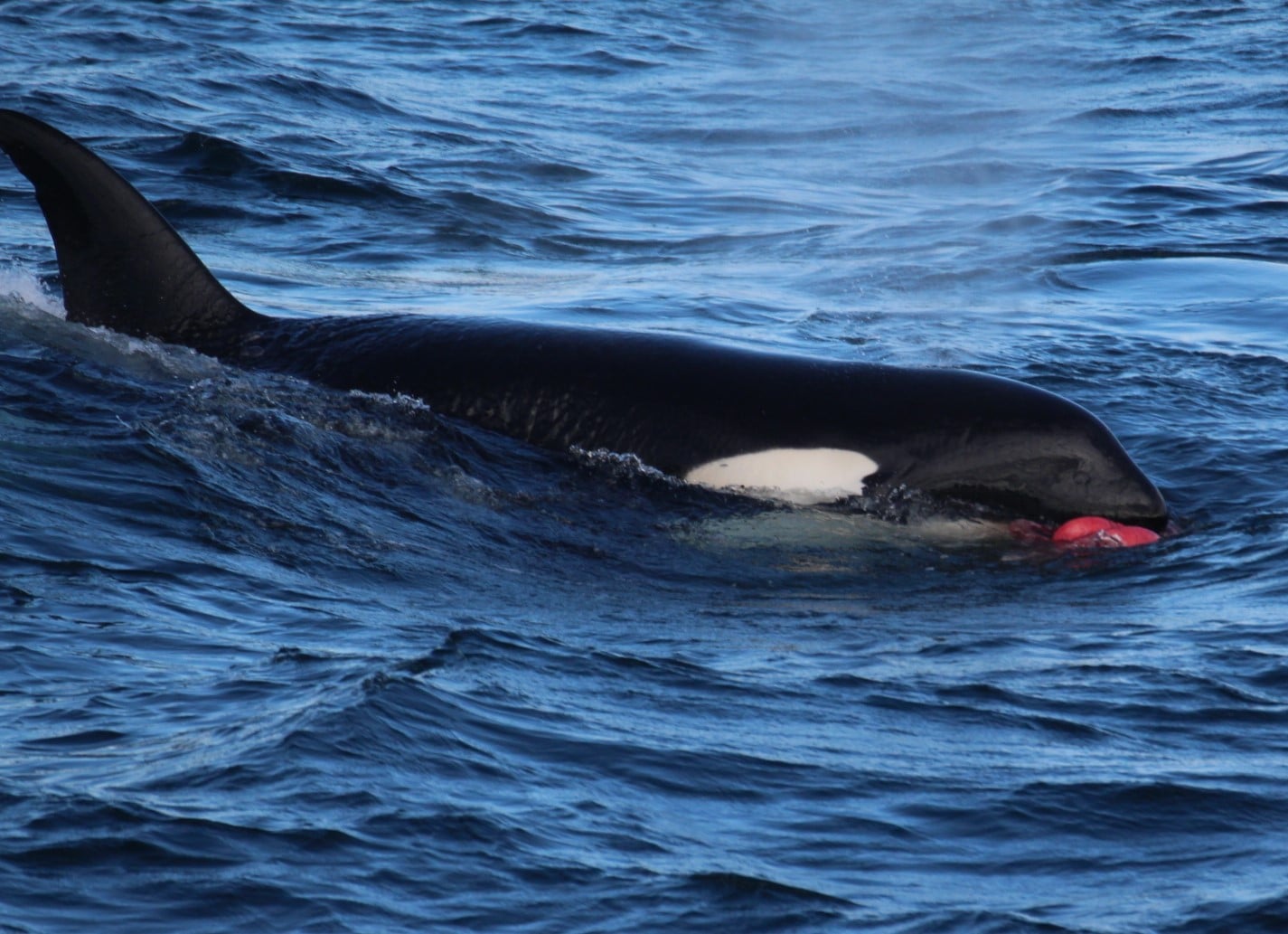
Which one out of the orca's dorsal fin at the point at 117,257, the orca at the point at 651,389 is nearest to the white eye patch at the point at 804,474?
the orca at the point at 651,389

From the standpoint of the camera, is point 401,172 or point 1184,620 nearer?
point 1184,620

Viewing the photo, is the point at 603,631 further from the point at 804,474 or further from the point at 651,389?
the point at 651,389

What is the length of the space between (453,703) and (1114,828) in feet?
7.33

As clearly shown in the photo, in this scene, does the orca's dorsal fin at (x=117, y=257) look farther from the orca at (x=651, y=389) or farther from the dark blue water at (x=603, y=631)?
the dark blue water at (x=603, y=631)

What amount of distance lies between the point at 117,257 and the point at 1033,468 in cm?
533

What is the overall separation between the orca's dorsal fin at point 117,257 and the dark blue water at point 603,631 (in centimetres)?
37

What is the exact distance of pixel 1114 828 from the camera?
18.7 ft

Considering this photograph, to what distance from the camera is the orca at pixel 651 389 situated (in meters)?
9.36

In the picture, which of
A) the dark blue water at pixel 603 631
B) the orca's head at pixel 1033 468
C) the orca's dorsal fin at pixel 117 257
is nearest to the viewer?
the dark blue water at pixel 603 631

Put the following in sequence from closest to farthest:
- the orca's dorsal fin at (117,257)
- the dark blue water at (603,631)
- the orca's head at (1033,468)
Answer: the dark blue water at (603,631) → the orca's head at (1033,468) → the orca's dorsal fin at (117,257)

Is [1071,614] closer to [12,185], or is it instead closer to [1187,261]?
[1187,261]

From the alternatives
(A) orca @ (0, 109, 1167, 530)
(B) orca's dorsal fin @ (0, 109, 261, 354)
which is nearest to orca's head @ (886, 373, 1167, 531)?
(A) orca @ (0, 109, 1167, 530)

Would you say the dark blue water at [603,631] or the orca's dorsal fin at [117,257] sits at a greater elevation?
the orca's dorsal fin at [117,257]

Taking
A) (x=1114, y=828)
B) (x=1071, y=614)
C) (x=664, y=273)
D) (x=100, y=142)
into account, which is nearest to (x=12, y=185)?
(x=100, y=142)
